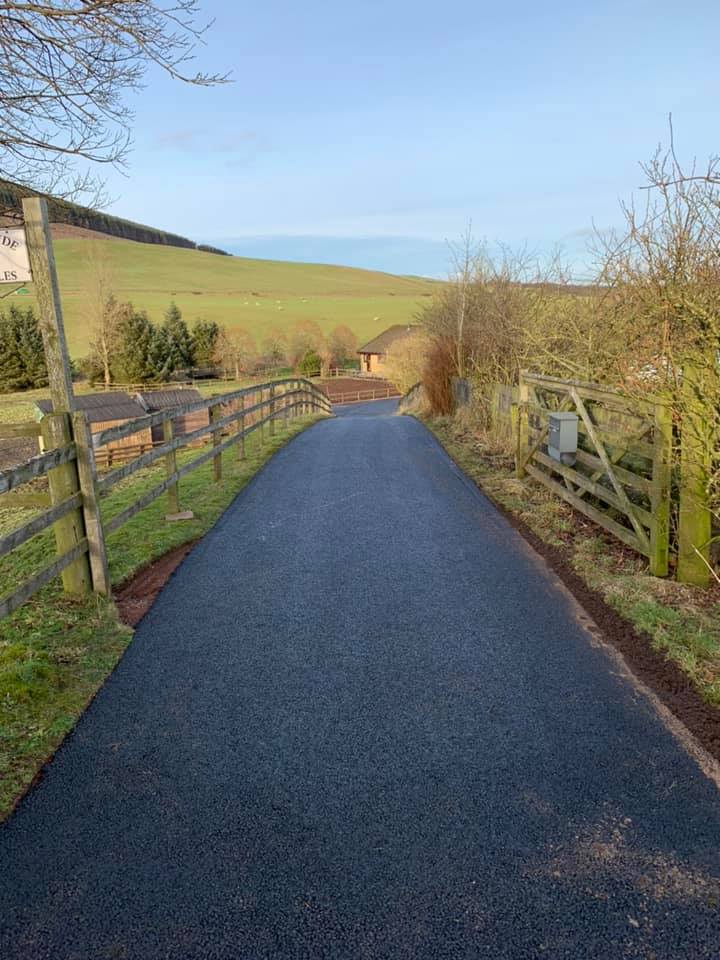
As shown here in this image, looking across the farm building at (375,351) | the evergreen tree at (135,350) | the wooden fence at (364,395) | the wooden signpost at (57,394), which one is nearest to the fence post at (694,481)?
the wooden signpost at (57,394)

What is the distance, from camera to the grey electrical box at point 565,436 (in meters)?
7.49

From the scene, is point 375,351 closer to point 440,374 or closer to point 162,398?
point 162,398

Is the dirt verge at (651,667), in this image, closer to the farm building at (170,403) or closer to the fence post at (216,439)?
the fence post at (216,439)

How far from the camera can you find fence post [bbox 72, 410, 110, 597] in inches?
191

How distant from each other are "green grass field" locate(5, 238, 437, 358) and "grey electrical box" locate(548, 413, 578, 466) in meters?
56.2

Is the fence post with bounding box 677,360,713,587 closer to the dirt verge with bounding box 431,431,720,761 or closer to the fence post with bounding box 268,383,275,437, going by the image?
the dirt verge with bounding box 431,431,720,761

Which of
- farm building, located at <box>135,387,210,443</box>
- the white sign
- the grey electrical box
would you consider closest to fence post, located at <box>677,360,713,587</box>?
the grey electrical box

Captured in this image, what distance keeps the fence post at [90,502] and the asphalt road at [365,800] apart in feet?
1.70

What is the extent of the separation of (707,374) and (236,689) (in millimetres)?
3918

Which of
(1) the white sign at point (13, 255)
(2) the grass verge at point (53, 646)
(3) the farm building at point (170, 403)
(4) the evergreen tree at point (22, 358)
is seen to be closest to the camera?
(2) the grass verge at point (53, 646)

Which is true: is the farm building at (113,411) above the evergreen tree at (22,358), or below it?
below

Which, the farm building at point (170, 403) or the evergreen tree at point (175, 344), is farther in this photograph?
the evergreen tree at point (175, 344)

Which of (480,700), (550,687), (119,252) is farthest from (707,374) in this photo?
(119,252)

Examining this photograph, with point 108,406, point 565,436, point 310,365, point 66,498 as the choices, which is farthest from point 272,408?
point 310,365
